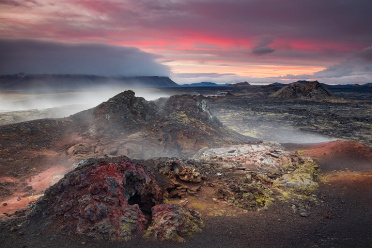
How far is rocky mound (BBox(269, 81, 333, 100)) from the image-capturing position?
245ft

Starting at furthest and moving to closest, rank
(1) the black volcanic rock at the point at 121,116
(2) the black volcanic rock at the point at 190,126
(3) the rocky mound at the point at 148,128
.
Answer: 1. (1) the black volcanic rock at the point at 121,116
2. (2) the black volcanic rock at the point at 190,126
3. (3) the rocky mound at the point at 148,128

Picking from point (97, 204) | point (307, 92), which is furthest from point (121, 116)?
point (307, 92)

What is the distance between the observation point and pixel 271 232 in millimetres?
7277

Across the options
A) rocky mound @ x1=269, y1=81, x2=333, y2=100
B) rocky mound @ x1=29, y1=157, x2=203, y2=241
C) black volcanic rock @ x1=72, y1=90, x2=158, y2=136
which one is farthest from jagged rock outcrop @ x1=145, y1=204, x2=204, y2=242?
rocky mound @ x1=269, y1=81, x2=333, y2=100

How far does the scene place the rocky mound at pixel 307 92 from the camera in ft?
245

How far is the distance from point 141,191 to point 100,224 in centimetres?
232

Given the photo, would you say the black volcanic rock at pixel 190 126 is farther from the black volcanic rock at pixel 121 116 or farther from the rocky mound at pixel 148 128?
the black volcanic rock at pixel 121 116

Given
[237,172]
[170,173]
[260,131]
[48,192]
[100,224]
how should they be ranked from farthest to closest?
[260,131], [237,172], [170,173], [48,192], [100,224]

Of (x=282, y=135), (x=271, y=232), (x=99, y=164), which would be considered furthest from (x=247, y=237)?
(x=282, y=135)

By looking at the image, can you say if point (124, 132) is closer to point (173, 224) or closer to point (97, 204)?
point (97, 204)

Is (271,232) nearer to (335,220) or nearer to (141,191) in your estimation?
(335,220)

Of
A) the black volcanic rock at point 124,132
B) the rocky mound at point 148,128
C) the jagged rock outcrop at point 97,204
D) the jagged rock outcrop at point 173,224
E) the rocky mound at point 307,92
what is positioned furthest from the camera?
the rocky mound at point 307,92

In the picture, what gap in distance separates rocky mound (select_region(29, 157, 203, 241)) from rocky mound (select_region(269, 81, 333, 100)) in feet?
263

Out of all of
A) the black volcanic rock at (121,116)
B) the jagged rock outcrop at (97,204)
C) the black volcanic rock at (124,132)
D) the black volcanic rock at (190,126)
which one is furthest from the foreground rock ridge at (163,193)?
the black volcanic rock at (121,116)
